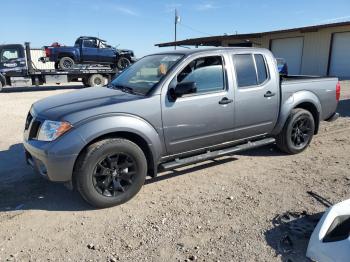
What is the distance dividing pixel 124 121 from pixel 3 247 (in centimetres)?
173

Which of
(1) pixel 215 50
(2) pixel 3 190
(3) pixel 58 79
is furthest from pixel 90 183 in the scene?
(3) pixel 58 79

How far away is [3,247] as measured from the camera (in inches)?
128

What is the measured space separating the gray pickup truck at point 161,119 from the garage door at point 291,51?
19.0 meters

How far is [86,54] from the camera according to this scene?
63.4 ft

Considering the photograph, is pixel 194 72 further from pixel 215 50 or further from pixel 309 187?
pixel 309 187

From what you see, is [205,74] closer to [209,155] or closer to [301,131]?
[209,155]

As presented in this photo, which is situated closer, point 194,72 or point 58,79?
point 194,72

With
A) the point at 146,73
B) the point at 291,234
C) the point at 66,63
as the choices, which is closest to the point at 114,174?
the point at 146,73

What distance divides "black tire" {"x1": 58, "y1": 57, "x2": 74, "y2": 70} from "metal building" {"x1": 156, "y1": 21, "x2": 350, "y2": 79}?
13.5 meters

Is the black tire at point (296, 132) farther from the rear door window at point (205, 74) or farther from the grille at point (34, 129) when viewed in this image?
the grille at point (34, 129)

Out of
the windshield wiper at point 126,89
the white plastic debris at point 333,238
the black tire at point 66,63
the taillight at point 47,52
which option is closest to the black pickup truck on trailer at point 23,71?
the black tire at point 66,63

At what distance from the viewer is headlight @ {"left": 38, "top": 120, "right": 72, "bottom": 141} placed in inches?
147

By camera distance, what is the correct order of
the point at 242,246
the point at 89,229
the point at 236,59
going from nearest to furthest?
1. the point at 242,246
2. the point at 89,229
3. the point at 236,59

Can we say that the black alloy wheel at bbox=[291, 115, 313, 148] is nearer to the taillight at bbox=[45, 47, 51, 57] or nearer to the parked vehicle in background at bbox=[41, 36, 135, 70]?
the parked vehicle in background at bbox=[41, 36, 135, 70]
